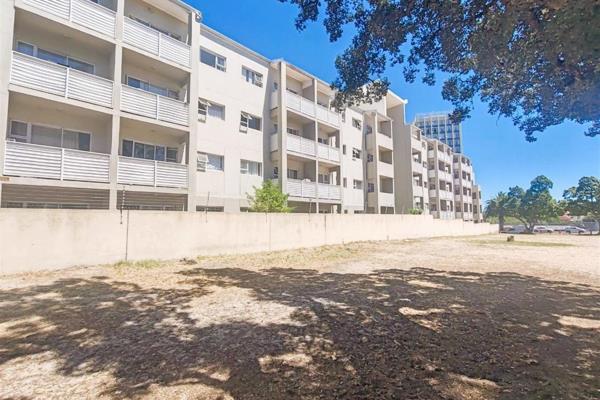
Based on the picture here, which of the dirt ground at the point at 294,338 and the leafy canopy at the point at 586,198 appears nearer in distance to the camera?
the dirt ground at the point at 294,338

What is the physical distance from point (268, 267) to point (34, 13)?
12.9m

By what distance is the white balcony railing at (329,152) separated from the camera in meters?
24.5

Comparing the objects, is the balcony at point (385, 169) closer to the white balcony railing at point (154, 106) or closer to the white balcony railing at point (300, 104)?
the white balcony railing at point (300, 104)

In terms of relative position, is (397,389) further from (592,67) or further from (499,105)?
(499,105)

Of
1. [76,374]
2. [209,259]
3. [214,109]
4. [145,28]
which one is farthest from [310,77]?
[76,374]

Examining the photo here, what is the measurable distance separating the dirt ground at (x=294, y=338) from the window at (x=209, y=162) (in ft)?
30.4

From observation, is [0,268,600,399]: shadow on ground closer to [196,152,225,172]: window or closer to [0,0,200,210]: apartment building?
[0,0,200,210]: apartment building

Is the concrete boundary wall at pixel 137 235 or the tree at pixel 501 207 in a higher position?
the tree at pixel 501 207

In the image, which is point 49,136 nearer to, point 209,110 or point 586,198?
point 209,110

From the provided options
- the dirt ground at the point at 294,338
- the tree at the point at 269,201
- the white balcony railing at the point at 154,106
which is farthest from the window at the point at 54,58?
the tree at the point at 269,201

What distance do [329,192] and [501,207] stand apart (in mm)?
56536

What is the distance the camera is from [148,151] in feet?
53.4

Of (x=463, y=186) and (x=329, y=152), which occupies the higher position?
(x=463, y=186)

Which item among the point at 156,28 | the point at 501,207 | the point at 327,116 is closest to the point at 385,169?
the point at 327,116
